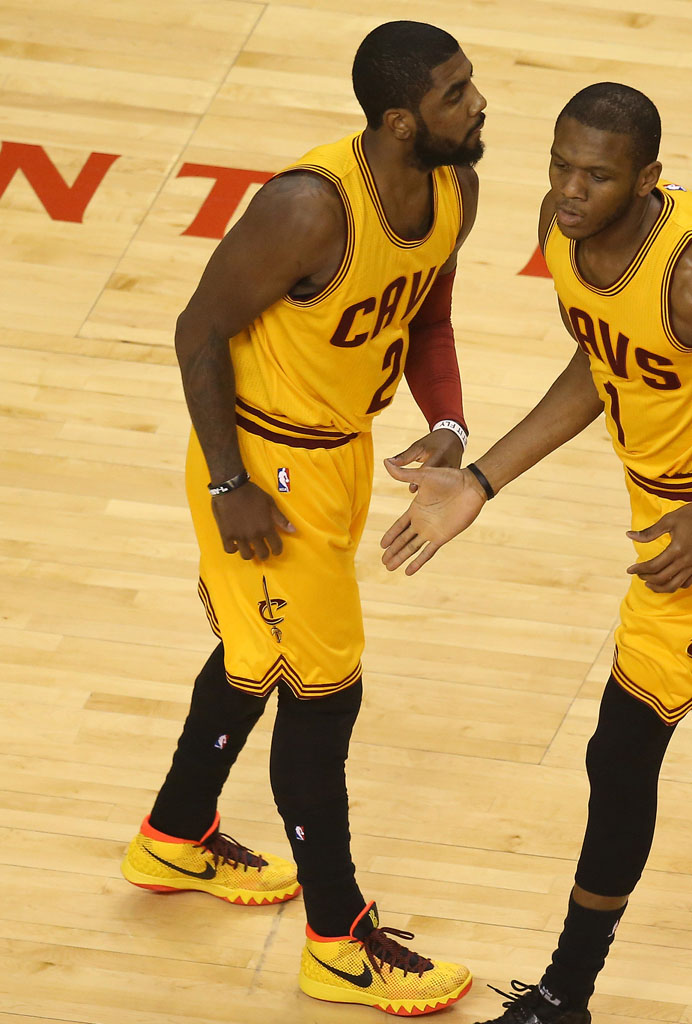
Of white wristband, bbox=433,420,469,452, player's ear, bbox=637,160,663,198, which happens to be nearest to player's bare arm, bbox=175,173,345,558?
white wristband, bbox=433,420,469,452

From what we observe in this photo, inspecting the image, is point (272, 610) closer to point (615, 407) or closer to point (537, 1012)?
point (615, 407)

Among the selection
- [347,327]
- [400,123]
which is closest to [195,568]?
[347,327]

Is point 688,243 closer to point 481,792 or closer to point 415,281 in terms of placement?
point 415,281

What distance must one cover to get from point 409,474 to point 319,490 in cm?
16

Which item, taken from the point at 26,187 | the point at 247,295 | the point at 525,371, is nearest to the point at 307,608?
the point at 247,295

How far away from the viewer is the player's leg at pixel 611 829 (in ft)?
8.38

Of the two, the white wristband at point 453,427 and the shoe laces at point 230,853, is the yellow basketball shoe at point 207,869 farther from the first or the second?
the white wristband at point 453,427

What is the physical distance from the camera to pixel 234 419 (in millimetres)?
2633

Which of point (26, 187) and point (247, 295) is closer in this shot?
point (247, 295)

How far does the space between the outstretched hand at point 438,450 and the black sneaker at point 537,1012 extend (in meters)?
0.94

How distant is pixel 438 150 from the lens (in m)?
2.48

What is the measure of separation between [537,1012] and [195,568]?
1.63 m

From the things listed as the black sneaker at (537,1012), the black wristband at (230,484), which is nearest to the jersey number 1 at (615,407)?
the black wristband at (230,484)

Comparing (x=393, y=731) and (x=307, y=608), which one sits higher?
(x=307, y=608)
